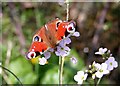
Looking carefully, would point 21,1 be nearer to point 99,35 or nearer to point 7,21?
point 7,21

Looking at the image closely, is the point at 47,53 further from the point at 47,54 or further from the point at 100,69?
the point at 100,69

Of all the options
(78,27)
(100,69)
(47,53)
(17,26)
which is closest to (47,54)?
(47,53)

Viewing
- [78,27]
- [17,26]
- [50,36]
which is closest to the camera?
[50,36]

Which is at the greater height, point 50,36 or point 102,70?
point 50,36

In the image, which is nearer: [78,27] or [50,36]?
[50,36]

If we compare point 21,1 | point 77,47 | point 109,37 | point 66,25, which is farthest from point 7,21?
point 66,25

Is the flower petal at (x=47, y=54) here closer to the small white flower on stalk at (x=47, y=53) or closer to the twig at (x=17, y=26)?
the small white flower on stalk at (x=47, y=53)

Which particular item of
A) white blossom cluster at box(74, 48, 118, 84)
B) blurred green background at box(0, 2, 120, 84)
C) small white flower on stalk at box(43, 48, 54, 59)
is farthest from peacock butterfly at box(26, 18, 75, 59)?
blurred green background at box(0, 2, 120, 84)

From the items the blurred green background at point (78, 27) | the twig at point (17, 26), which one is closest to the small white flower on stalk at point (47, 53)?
the blurred green background at point (78, 27)

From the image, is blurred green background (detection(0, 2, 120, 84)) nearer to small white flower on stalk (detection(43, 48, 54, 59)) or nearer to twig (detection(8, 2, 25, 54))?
twig (detection(8, 2, 25, 54))
